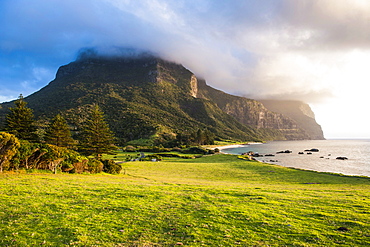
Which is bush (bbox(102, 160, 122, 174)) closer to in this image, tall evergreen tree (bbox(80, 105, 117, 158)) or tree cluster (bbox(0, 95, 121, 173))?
tree cluster (bbox(0, 95, 121, 173))

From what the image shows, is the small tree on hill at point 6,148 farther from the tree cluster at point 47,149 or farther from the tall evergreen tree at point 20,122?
the tall evergreen tree at point 20,122

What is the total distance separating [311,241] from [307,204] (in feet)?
23.8

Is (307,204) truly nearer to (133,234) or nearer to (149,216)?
(149,216)

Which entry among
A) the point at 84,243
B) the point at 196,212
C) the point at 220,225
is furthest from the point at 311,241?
the point at 84,243

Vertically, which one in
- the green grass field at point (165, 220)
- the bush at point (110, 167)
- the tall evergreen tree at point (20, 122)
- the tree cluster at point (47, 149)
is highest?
the tall evergreen tree at point (20, 122)

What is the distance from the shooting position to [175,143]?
5207 inches

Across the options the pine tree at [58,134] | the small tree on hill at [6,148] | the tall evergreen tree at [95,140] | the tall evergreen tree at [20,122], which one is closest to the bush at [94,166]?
the small tree on hill at [6,148]

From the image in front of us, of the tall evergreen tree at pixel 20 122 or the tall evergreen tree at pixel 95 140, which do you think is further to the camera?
the tall evergreen tree at pixel 95 140

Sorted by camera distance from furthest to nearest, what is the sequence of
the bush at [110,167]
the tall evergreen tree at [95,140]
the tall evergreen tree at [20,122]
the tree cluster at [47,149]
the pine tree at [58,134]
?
1. the pine tree at [58,134]
2. the tall evergreen tree at [95,140]
3. the tall evergreen tree at [20,122]
4. the bush at [110,167]
5. the tree cluster at [47,149]

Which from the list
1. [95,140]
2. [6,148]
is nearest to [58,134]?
[95,140]

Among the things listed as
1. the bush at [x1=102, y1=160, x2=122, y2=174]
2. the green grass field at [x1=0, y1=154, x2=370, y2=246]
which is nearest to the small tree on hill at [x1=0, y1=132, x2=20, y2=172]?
the green grass field at [x1=0, y1=154, x2=370, y2=246]

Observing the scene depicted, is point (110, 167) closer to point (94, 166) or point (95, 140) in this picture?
point (94, 166)

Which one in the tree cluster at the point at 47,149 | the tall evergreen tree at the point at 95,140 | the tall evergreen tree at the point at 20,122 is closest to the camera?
the tree cluster at the point at 47,149

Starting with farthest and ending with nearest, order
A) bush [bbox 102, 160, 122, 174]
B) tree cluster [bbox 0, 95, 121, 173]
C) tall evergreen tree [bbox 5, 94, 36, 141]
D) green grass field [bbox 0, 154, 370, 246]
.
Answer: tall evergreen tree [bbox 5, 94, 36, 141]
bush [bbox 102, 160, 122, 174]
tree cluster [bbox 0, 95, 121, 173]
green grass field [bbox 0, 154, 370, 246]
